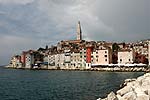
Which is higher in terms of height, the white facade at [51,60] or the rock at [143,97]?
the white facade at [51,60]

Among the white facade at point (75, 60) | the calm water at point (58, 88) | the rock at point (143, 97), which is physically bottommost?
the calm water at point (58, 88)

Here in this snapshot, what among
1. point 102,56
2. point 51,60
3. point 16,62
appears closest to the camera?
point 102,56

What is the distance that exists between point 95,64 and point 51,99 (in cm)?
7422

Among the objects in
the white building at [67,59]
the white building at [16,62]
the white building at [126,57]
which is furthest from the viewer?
the white building at [16,62]

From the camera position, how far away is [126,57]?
98000mm

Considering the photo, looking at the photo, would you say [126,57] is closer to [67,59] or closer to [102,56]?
[102,56]

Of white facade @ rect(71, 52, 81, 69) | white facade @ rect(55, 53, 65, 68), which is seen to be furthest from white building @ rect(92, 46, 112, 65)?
white facade @ rect(55, 53, 65, 68)

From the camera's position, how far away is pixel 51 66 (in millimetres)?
131250

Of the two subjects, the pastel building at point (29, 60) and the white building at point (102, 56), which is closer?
the white building at point (102, 56)

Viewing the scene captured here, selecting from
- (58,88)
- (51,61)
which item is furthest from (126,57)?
(58,88)

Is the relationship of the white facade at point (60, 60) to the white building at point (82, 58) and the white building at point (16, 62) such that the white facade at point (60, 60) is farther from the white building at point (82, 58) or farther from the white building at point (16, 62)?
the white building at point (16, 62)

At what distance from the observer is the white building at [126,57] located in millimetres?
97375

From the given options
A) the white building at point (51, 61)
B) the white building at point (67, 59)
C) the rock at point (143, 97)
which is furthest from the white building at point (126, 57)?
the rock at point (143, 97)

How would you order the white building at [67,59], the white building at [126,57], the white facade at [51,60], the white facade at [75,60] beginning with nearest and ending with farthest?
the white building at [126,57] < the white facade at [75,60] < the white building at [67,59] < the white facade at [51,60]
